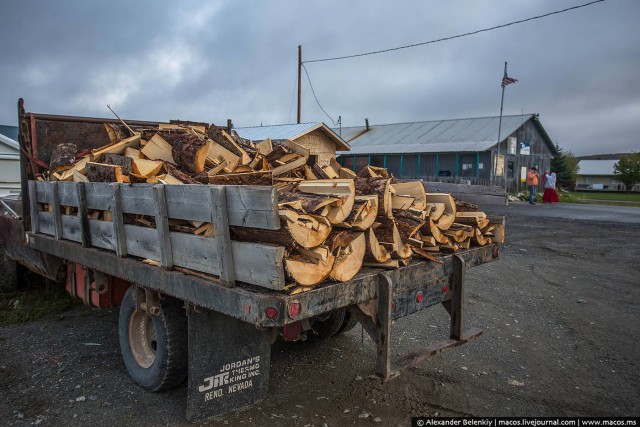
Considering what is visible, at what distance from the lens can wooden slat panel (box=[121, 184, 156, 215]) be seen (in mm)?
3221

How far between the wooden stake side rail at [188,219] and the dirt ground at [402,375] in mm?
1112

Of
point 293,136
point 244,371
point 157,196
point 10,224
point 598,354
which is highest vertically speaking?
point 293,136

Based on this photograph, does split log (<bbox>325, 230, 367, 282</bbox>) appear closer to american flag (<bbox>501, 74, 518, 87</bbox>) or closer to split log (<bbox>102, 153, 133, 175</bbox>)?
split log (<bbox>102, 153, 133, 175</bbox>)

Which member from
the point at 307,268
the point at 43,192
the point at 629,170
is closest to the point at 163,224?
the point at 307,268

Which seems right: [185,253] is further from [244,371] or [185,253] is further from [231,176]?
[244,371]

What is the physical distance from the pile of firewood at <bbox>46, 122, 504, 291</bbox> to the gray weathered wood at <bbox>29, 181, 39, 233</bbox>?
0.24 m

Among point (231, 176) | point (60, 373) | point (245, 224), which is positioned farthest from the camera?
point (60, 373)

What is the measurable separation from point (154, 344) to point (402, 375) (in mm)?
2046

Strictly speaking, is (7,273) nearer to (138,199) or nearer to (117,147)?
(117,147)

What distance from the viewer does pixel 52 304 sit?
19.4 ft

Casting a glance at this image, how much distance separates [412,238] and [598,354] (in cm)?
248

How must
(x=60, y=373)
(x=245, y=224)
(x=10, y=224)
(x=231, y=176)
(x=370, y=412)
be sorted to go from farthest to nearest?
(x=10, y=224) < (x=60, y=373) < (x=370, y=412) < (x=231, y=176) < (x=245, y=224)

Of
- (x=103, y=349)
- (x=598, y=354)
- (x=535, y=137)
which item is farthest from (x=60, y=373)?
(x=535, y=137)

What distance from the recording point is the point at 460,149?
98.6 ft
